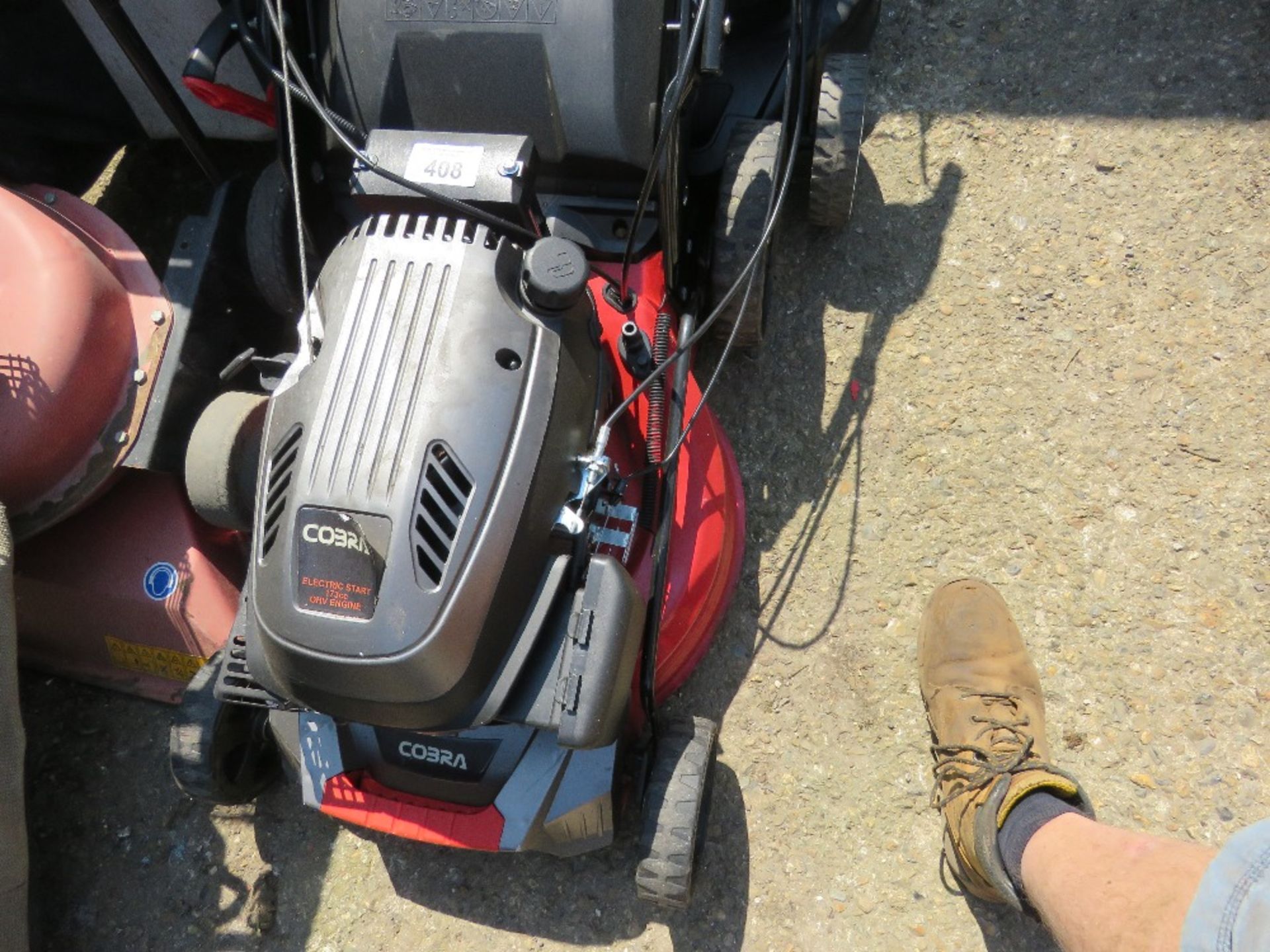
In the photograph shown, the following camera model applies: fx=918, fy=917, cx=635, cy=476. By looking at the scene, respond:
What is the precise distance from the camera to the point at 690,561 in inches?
54.6

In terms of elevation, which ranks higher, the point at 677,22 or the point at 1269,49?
the point at 1269,49

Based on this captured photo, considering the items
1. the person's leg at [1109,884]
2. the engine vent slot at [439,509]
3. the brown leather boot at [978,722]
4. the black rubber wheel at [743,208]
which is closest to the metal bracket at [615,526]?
the engine vent slot at [439,509]

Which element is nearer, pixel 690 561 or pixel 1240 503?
pixel 690 561

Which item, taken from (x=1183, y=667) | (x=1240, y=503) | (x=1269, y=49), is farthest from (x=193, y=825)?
(x=1269, y=49)

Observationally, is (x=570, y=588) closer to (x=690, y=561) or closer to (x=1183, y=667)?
(x=690, y=561)

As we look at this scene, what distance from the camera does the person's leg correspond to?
3.26 feet

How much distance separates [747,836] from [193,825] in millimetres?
939

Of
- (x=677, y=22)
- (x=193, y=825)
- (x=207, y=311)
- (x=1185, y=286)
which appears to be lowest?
(x=193, y=825)

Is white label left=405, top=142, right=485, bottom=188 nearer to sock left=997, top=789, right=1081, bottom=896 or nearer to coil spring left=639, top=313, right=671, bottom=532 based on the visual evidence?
coil spring left=639, top=313, right=671, bottom=532

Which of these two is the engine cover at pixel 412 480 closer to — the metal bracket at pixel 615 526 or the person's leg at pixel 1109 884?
the metal bracket at pixel 615 526

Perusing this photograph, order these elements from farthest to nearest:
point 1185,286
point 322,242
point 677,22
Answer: point 1185,286 < point 322,242 < point 677,22

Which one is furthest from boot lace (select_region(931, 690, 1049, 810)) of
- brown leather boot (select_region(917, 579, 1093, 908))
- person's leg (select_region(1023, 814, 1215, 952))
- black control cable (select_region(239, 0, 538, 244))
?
black control cable (select_region(239, 0, 538, 244))

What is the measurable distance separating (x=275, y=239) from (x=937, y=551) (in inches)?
47.8

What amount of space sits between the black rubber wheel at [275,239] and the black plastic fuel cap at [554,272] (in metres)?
0.60
